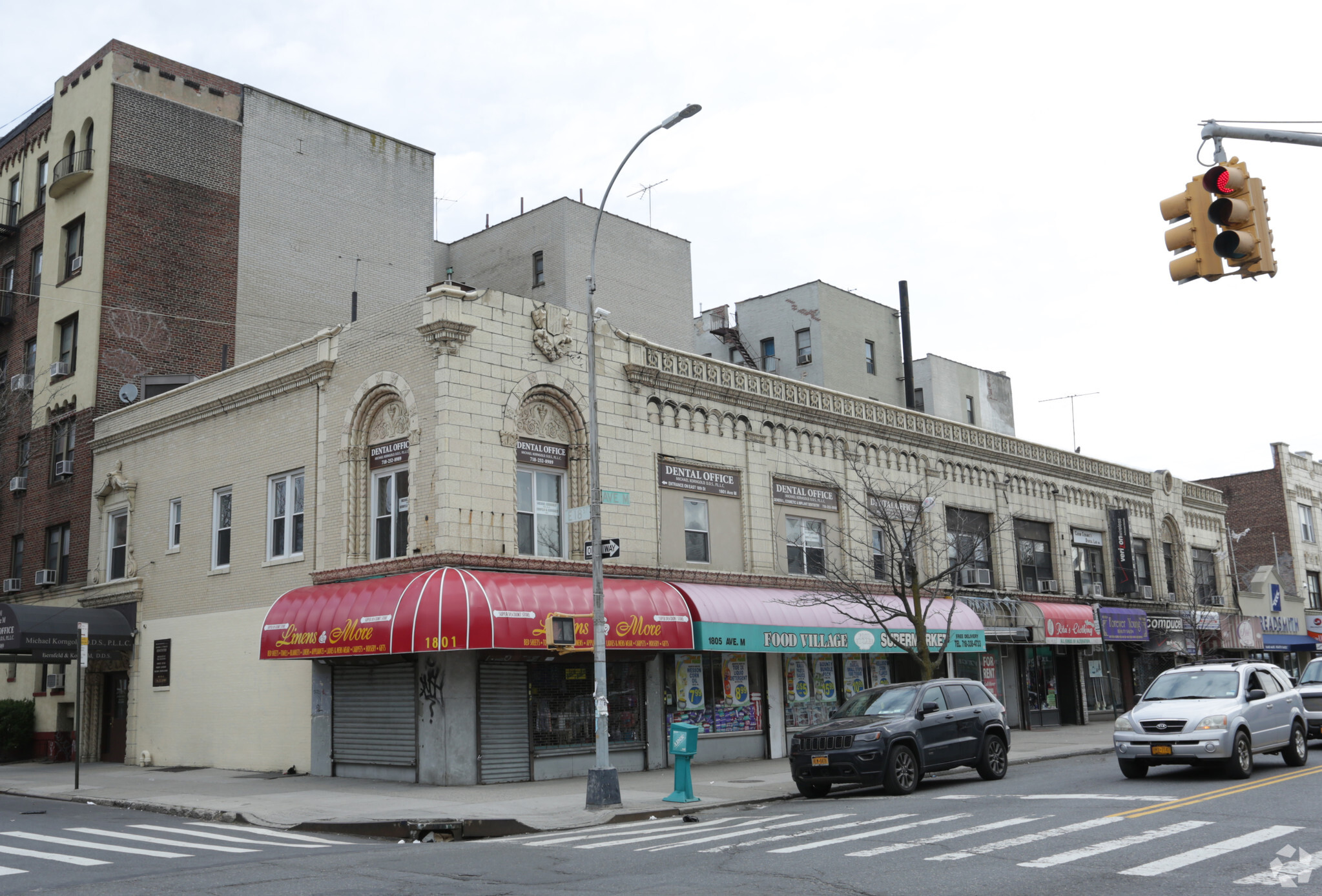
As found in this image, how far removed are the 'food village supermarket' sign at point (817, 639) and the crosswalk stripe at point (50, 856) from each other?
12.2 m

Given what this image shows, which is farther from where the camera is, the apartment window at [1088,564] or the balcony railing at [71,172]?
the apartment window at [1088,564]

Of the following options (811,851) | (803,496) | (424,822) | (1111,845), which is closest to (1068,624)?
(803,496)

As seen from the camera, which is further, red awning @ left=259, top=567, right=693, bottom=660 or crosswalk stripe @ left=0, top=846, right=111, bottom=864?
red awning @ left=259, top=567, right=693, bottom=660

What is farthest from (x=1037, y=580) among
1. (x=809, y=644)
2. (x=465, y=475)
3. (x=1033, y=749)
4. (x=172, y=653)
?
(x=172, y=653)

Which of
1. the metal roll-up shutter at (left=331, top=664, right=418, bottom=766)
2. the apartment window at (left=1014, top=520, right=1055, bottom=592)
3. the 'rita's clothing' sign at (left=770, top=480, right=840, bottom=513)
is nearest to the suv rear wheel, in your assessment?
the 'rita's clothing' sign at (left=770, top=480, right=840, bottom=513)

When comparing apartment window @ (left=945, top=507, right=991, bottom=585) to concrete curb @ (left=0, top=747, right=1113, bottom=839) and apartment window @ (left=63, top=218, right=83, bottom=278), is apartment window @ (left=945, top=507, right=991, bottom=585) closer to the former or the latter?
concrete curb @ (left=0, top=747, right=1113, bottom=839)

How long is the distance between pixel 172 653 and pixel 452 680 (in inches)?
411

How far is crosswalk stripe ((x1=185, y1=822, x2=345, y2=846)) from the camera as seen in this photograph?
14363mm

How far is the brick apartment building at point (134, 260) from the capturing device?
30.9 metres

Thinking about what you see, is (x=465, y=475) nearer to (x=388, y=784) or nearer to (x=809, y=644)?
(x=388, y=784)

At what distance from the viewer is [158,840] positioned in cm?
1437

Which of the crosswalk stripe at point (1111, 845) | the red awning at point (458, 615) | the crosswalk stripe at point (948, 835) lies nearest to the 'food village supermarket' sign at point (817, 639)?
the red awning at point (458, 615)

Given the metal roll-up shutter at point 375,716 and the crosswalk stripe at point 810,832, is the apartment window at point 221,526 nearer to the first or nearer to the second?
the metal roll-up shutter at point 375,716

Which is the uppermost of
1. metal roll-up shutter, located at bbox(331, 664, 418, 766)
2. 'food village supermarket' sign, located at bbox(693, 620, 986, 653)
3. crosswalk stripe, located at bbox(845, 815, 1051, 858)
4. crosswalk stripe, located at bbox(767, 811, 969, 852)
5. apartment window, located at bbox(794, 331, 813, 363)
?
apartment window, located at bbox(794, 331, 813, 363)
